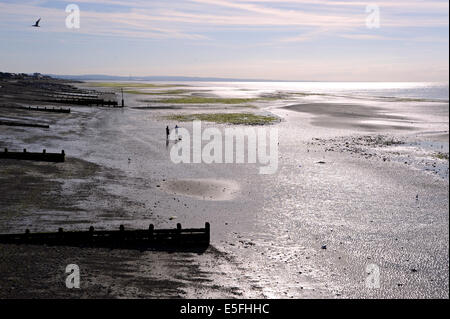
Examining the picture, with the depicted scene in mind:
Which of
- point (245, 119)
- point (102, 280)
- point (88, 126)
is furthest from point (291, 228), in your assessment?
point (245, 119)

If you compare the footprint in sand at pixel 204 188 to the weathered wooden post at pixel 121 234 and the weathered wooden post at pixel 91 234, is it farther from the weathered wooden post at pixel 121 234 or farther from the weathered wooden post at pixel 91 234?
the weathered wooden post at pixel 91 234

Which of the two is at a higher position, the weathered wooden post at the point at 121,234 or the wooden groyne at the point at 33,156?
the wooden groyne at the point at 33,156

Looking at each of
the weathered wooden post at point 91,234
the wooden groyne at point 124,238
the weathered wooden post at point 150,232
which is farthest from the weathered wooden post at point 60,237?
the weathered wooden post at point 150,232

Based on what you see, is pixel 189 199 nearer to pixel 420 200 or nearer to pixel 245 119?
pixel 420 200

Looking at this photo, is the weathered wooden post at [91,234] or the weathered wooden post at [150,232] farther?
the weathered wooden post at [150,232]

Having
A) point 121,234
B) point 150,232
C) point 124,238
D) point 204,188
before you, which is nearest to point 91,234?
point 121,234

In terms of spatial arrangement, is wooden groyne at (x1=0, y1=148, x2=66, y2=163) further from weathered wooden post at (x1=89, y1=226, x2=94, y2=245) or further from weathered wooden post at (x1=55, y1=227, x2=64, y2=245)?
weathered wooden post at (x1=89, y1=226, x2=94, y2=245)
